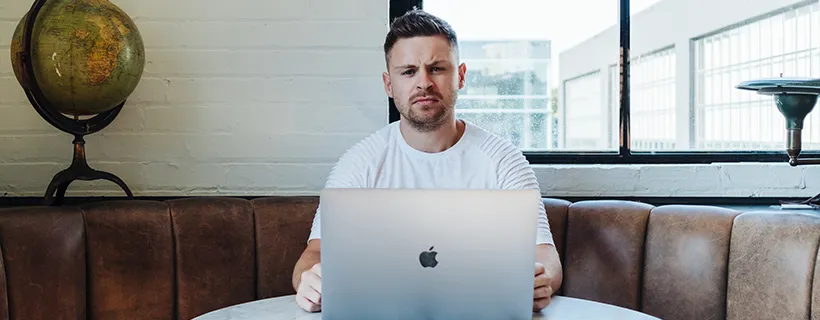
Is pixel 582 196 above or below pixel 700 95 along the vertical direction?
below

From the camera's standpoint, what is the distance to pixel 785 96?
7.50ft

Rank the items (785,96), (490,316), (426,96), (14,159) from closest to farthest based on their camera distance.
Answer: (490,316)
(426,96)
(785,96)
(14,159)

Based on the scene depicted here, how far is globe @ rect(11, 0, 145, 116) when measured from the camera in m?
2.17

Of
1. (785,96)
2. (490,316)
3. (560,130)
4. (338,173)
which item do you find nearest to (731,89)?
(785,96)

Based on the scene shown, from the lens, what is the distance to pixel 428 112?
2125mm

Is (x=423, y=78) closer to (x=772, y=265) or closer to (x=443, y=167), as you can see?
(x=443, y=167)

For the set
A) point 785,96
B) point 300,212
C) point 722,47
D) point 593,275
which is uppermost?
point 722,47

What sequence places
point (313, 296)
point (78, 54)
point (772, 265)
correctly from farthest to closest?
1. point (78, 54)
2. point (772, 265)
3. point (313, 296)

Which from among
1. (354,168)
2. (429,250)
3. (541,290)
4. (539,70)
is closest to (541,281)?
(541,290)

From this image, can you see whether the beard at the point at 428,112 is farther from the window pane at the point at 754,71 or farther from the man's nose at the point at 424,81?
the window pane at the point at 754,71

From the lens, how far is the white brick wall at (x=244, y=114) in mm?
2613

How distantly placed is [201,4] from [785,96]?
182 cm

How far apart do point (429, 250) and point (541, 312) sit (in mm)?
429

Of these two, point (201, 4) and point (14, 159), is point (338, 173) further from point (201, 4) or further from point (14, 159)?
point (14, 159)
